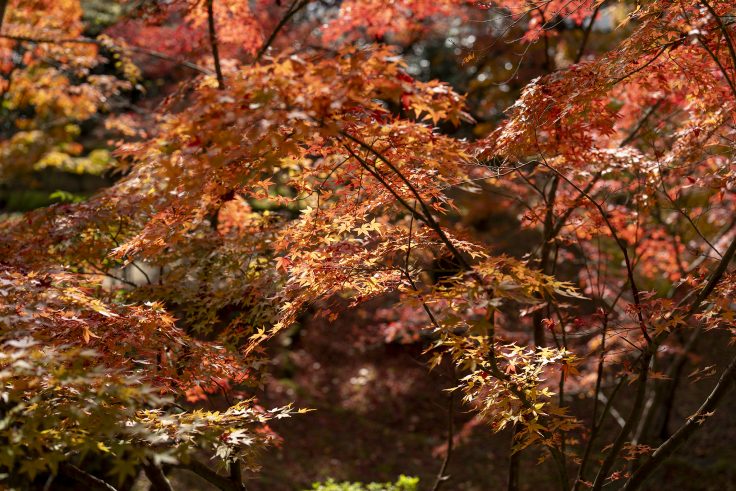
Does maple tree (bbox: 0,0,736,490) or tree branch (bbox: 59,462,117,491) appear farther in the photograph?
tree branch (bbox: 59,462,117,491)

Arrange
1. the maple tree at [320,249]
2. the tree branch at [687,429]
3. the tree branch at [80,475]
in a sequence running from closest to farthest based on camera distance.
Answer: the maple tree at [320,249], the tree branch at [80,475], the tree branch at [687,429]

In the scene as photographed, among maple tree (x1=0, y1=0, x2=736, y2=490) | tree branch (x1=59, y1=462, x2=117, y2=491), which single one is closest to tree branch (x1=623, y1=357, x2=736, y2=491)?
maple tree (x1=0, y1=0, x2=736, y2=490)

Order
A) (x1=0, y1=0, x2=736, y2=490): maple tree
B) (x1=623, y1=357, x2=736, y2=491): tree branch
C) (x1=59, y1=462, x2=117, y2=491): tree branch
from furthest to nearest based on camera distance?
1. (x1=623, y1=357, x2=736, y2=491): tree branch
2. (x1=59, y1=462, x2=117, y2=491): tree branch
3. (x1=0, y1=0, x2=736, y2=490): maple tree

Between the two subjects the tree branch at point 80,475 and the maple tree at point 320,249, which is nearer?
the maple tree at point 320,249

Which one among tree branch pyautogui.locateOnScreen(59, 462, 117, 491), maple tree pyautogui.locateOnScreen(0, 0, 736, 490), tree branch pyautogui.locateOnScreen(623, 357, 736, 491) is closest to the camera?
maple tree pyautogui.locateOnScreen(0, 0, 736, 490)

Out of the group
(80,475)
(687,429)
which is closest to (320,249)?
(80,475)

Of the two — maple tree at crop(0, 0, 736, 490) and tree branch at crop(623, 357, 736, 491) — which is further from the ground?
maple tree at crop(0, 0, 736, 490)

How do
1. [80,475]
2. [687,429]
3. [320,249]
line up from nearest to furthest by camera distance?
1. [80,475]
2. [687,429]
3. [320,249]

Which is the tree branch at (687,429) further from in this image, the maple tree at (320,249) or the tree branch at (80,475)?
the tree branch at (80,475)

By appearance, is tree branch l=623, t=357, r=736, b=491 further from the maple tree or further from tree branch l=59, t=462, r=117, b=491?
tree branch l=59, t=462, r=117, b=491

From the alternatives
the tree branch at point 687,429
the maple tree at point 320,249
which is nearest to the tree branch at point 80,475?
the maple tree at point 320,249

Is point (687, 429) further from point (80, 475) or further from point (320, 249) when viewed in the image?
point (80, 475)

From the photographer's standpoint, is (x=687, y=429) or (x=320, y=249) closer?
(x=687, y=429)

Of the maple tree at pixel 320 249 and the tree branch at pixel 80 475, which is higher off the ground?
the maple tree at pixel 320 249
